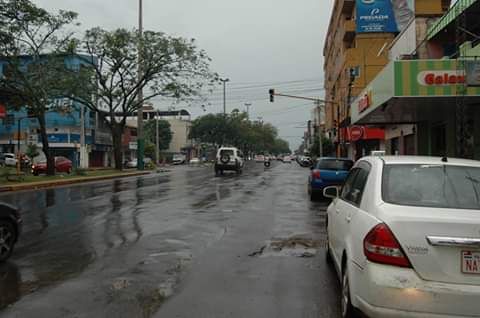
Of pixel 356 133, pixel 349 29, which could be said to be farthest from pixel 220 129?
pixel 356 133

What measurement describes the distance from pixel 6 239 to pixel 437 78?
10.3 m

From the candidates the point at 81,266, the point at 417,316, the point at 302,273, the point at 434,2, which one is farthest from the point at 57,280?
the point at 434,2

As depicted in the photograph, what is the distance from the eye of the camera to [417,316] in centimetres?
413

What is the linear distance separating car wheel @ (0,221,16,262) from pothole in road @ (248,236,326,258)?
378 centimetres

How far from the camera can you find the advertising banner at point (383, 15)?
48.5 meters

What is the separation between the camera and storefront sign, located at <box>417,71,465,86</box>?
13.1 m

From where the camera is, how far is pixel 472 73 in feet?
41.7

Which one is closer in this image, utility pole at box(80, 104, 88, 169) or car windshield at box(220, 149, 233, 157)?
car windshield at box(220, 149, 233, 157)

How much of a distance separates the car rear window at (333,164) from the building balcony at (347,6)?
4052 cm

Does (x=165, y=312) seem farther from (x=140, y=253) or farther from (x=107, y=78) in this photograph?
(x=107, y=78)

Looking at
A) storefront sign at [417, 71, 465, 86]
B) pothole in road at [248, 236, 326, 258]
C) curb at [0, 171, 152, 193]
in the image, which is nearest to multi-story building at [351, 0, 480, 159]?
storefront sign at [417, 71, 465, 86]

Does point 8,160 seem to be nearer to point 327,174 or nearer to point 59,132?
point 59,132

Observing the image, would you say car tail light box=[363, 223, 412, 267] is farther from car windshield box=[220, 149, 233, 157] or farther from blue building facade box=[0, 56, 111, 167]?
blue building facade box=[0, 56, 111, 167]

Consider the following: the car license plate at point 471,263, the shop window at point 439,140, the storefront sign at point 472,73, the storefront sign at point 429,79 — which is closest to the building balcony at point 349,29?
the shop window at point 439,140
